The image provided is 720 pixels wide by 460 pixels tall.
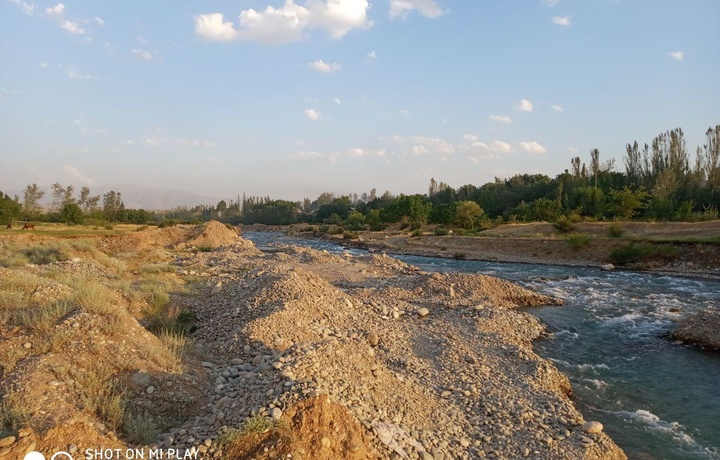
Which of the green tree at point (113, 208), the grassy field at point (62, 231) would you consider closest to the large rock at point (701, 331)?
the grassy field at point (62, 231)

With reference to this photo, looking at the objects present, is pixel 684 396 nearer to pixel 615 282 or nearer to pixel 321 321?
pixel 321 321

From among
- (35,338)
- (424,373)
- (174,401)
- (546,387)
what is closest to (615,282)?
(546,387)

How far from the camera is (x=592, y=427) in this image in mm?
6996

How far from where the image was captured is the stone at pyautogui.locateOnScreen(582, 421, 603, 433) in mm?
6965

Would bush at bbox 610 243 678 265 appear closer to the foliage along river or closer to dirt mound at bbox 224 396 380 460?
the foliage along river

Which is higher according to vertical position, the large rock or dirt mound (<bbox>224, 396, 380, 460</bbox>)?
dirt mound (<bbox>224, 396, 380, 460</bbox>)

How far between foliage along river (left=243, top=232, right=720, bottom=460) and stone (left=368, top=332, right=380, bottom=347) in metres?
4.44

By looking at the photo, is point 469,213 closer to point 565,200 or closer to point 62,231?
point 565,200

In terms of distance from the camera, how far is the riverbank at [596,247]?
27703 millimetres

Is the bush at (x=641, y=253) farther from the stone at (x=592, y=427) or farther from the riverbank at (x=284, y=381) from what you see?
the stone at (x=592, y=427)

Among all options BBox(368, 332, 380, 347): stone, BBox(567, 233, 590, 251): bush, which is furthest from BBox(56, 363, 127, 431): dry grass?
BBox(567, 233, 590, 251): bush

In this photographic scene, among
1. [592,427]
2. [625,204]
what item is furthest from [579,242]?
[592,427]

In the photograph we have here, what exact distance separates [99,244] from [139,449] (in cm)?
2705

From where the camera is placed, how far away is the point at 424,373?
860cm
